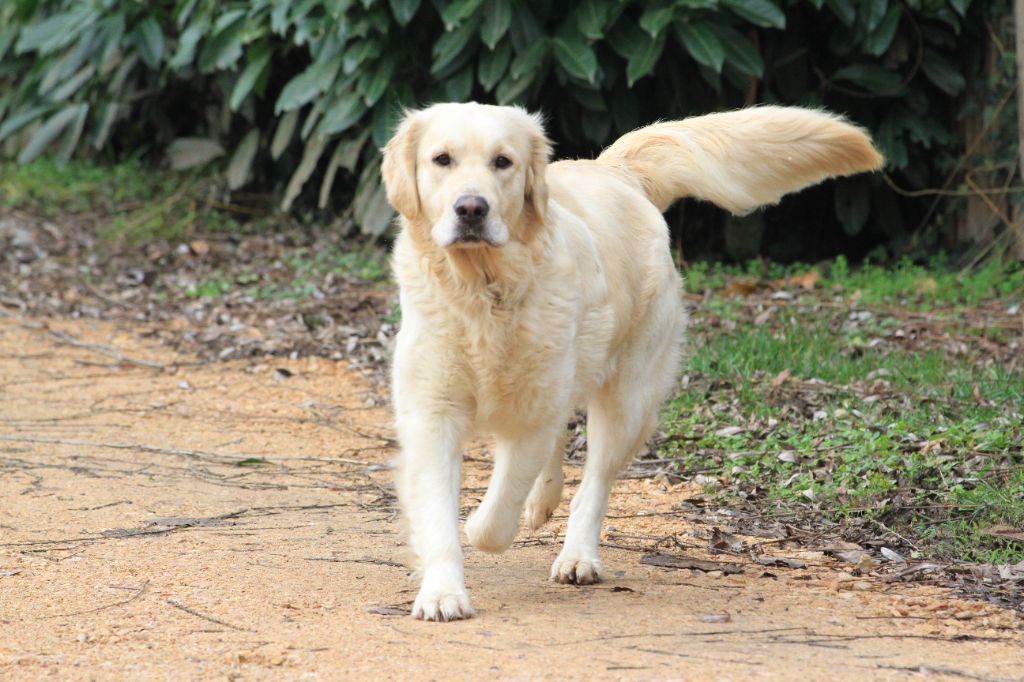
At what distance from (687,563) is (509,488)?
776 millimetres

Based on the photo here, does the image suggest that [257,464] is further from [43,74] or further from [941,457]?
[43,74]

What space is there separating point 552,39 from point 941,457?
14.1 ft

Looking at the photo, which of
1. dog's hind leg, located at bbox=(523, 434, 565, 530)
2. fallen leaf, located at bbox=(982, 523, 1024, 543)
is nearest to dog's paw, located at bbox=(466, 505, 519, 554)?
dog's hind leg, located at bbox=(523, 434, 565, 530)

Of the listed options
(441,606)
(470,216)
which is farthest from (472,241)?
(441,606)

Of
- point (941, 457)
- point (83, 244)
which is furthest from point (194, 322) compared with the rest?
point (941, 457)

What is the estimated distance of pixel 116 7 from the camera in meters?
11.2

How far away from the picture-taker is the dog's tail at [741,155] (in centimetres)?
491

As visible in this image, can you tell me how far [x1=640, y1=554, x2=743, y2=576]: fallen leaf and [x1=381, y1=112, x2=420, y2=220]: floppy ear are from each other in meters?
1.40

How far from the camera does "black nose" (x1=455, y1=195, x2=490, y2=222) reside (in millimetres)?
3674

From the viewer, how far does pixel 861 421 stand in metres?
5.54

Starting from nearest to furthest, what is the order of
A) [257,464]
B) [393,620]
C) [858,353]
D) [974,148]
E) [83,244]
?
[393,620], [257,464], [858,353], [974,148], [83,244]

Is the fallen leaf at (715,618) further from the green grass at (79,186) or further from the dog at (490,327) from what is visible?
the green grass at (79,186)

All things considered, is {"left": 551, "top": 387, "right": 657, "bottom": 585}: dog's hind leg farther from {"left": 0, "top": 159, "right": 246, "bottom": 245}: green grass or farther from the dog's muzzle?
{"left": 0, "top": 159, "right": 246, "bottom": 245}: green grass

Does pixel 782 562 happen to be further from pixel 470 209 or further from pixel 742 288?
Result: pixel 742 288
